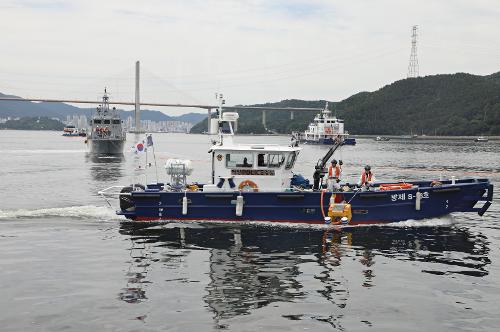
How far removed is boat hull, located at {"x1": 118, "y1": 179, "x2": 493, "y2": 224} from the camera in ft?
65.7

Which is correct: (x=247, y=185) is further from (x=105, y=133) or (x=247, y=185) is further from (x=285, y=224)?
(x=105, y=133)

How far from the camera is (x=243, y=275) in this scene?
1394 centimetres

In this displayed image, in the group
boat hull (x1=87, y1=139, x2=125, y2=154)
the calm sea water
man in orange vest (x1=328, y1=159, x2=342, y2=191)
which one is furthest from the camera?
boat hull (x1=87, y1=139, x2=125, y2=154)

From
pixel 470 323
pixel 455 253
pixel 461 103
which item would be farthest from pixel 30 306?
pixel 461 103

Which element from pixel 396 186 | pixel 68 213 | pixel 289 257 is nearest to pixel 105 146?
pixel 68 213

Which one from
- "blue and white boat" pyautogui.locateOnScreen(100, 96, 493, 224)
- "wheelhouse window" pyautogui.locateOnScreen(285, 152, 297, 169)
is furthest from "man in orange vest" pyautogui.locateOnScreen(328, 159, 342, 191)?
"wheelhouse window" pyautogui.locateOnScreen(285, 152, 297, 169)

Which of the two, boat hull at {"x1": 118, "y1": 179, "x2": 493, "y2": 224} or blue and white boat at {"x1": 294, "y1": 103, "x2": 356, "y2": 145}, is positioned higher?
blue and white boat at {"x1": 294, "y1": 103, "x2": 356, "y2": 145}

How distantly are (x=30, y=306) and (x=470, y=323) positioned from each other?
9169 millimetres

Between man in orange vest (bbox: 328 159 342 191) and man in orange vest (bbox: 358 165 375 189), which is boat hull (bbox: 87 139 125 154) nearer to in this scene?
man in orange vest (bbox: 328 159 342 191)

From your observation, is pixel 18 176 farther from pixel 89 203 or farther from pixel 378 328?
pixel 378 328

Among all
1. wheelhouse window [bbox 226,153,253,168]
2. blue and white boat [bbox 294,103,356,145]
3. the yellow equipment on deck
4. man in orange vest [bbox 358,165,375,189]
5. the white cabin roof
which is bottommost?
the yellow equipment on deck

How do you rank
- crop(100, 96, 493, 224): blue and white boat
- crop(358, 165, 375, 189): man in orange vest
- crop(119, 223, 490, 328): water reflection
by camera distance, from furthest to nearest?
crop(358, 165, 375, 189): man in orange vest → crop(100, 96, 493, 224): blue and white boat → crop(119, 223, 490, 328): water reflection

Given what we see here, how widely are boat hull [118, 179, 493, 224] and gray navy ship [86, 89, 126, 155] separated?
55.2 metres

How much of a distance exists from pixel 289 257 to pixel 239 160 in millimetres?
5907
